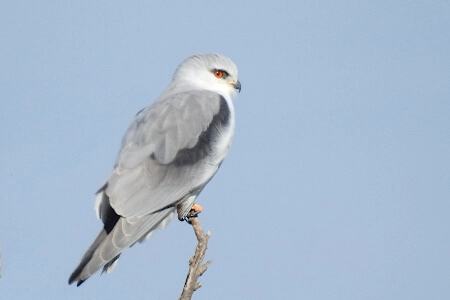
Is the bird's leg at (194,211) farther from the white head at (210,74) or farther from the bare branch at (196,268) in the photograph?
the white head at (210,74)

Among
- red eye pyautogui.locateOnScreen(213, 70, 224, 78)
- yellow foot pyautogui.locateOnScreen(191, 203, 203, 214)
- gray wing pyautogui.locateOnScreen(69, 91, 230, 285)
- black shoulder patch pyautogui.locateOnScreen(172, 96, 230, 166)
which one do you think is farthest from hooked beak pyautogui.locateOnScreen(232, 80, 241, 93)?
yellow foot pyautogui.locateOnScreen(191, 203, 203, 214)

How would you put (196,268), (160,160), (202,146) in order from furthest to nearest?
(202,146) < (160,160) < (196,268)

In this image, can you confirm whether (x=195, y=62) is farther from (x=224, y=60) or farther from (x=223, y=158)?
(x=223, y=158)

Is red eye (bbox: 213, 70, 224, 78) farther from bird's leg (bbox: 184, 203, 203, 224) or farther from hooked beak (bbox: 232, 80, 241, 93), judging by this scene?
bird's leg (bbox: 184, 203, 203, 224)

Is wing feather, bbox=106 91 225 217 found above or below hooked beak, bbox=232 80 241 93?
below

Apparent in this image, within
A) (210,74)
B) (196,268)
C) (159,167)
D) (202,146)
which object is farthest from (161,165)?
(210,74)

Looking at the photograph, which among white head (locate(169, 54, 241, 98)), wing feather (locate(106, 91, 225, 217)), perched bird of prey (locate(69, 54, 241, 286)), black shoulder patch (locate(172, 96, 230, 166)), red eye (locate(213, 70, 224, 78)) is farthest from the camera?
red eye (locate(213, 70, 224, 78))

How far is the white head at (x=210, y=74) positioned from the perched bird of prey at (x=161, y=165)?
0.64m

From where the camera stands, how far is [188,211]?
6.64 metres

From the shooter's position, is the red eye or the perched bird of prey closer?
the perched bird of prey

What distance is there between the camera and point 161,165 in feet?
21.1

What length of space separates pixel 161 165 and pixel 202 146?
0.39 m

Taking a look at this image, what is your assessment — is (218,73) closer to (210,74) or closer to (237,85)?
(210,74)

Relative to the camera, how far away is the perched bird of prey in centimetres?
604
